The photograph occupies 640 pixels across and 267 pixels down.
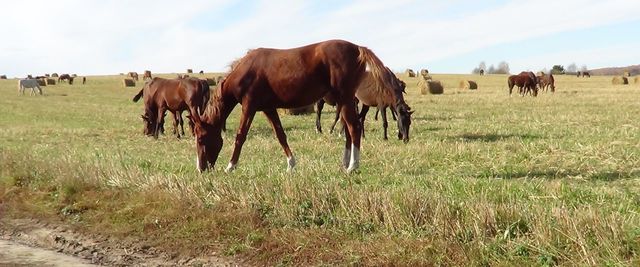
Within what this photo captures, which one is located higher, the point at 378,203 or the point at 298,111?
the point at 378,203

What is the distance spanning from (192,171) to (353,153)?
246 cm

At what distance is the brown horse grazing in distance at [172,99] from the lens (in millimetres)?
16125

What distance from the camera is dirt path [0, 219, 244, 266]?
5168 millimetres

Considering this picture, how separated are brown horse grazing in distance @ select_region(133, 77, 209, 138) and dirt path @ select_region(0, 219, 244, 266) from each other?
9.51m

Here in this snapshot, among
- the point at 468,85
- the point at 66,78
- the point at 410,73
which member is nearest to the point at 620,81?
the point at 468,85

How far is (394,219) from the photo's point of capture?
5168 millimetres

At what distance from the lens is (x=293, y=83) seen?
8141mm

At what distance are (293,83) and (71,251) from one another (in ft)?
12.6

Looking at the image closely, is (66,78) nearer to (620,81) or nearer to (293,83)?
(620,81)

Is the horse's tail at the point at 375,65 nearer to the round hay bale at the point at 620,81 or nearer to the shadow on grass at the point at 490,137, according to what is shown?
the shadow on grass at the point at 490,137

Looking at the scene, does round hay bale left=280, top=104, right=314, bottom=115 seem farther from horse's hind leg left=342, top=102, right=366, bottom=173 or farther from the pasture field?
horse's hind leg left=342, top=102, right=366, bottom=173

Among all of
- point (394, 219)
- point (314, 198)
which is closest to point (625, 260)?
point (394, 219)

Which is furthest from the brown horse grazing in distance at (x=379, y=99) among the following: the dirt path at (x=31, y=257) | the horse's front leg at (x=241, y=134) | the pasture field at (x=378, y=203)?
the dirt path at (x=31, y=257)

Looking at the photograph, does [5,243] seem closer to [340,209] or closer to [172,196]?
[172,196]
